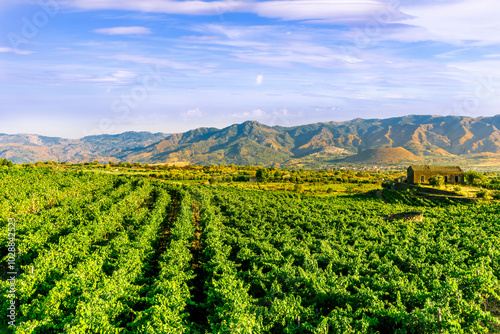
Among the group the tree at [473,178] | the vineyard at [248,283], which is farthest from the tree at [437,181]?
the vineyard at [248,283]

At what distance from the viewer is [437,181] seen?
298ft

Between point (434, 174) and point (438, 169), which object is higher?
point (438, 169)

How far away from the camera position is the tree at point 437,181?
90.4 metres

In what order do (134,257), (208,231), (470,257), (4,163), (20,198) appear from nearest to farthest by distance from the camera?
(134,257) → (470,257) → (208,231) → (20,198) → (4,163)

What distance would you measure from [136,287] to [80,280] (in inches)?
160

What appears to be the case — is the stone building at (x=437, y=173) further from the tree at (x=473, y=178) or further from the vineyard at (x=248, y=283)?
the vineyard at (x=248, y=283)

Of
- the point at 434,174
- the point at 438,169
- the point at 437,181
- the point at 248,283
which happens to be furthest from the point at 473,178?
the point at 248,283

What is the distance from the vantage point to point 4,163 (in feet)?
396

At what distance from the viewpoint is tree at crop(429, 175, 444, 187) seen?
90438 mm

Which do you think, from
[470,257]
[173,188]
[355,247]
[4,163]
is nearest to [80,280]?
[355,247]

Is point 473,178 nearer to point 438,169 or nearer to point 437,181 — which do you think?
point 438,169

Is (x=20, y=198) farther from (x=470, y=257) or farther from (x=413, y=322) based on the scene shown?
(x=470, y=257)

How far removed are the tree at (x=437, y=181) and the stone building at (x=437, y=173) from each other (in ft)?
15.6

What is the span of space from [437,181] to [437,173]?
9194mm
